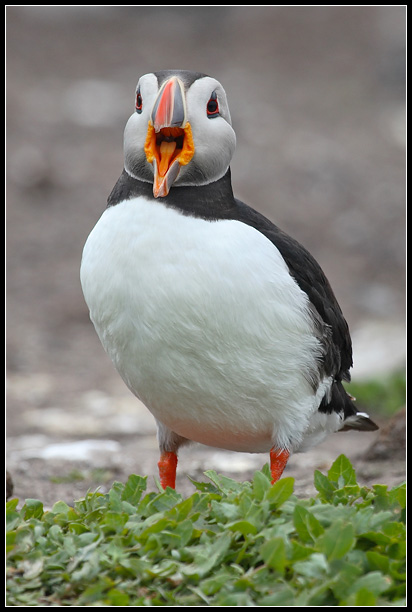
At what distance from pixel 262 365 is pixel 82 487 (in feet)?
8.43

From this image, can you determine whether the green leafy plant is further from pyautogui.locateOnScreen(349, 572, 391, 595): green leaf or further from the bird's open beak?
the bird's open beak

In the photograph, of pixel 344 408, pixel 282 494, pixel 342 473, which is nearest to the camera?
pixel 282 494

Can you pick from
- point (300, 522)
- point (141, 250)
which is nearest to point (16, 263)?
point (141, 250)

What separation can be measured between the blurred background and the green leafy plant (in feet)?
7.85

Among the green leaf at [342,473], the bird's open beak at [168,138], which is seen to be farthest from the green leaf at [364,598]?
the bird's open beak at [168,138]

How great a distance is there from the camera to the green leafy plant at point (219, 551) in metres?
3.53

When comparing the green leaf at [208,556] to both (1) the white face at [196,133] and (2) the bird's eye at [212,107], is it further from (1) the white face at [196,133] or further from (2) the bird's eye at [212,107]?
(2) the bird's eye at [212,107]

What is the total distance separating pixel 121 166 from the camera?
588 inches

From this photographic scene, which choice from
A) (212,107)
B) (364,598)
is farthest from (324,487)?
(212,107)

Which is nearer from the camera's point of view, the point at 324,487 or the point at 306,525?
the point at 306,525

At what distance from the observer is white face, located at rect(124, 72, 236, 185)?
4344 mm

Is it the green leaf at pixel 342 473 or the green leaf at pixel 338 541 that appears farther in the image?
the green leaf at pixel 342 473

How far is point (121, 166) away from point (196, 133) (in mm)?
10795

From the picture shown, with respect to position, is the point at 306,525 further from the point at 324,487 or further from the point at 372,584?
the point at 324,487
